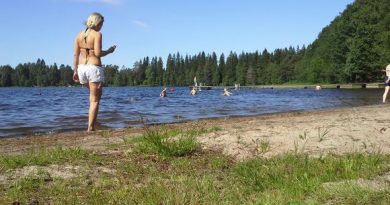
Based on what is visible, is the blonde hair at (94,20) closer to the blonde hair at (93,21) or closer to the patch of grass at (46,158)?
the blonde hair at (93,21)

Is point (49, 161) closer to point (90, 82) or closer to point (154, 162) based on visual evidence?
point (154, 162)

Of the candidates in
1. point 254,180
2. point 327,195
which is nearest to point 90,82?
point 254,180

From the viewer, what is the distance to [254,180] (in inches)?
179

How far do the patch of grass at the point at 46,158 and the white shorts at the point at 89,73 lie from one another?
273cm

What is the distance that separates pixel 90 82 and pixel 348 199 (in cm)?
597

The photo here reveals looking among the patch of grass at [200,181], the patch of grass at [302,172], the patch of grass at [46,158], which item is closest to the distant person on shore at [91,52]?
the patch of grass at [46,158]

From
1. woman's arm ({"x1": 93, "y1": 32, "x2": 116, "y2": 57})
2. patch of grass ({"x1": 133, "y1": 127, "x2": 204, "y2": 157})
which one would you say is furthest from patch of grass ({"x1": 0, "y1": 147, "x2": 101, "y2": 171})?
woman's arm ({"x1": 93, "y1": 32, "x2": 116, "y2": 57})

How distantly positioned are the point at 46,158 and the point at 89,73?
3.24 metres

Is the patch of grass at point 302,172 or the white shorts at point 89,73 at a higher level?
the white shorts at point 89,73

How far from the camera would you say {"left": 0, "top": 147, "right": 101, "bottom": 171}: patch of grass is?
529 cm

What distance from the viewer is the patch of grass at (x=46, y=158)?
5.29 meters

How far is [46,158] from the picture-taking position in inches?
220

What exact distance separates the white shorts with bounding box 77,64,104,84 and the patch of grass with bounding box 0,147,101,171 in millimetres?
2730

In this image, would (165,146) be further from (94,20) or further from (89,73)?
(94,20)
